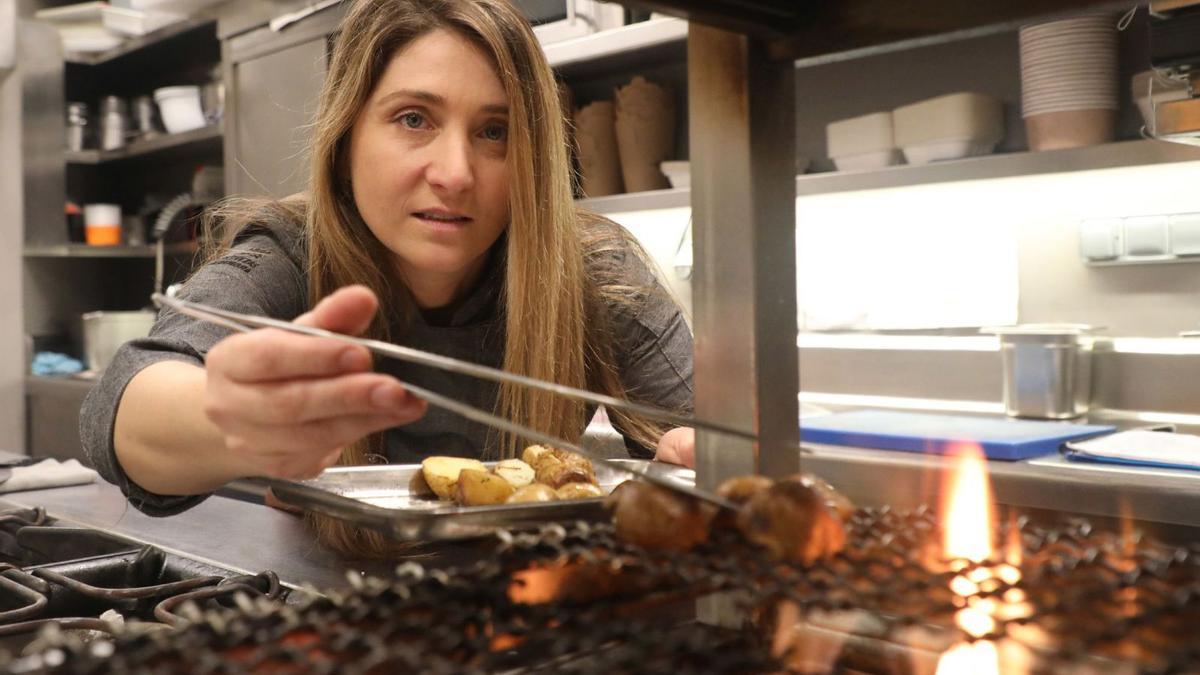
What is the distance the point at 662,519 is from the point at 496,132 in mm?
1089

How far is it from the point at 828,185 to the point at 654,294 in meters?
1.08

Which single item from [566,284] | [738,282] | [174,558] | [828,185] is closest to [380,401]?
[738,282]

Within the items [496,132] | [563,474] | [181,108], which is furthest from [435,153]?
[181,108]

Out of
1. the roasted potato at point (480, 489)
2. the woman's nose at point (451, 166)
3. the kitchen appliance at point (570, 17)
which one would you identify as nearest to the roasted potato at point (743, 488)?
the roasted potato at point (480, 489)

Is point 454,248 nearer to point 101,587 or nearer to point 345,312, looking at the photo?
point 101,587

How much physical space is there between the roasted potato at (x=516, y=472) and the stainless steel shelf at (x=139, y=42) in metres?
3.75

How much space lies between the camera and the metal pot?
4441mm

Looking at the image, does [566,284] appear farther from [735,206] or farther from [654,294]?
[735,206]

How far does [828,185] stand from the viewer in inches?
108

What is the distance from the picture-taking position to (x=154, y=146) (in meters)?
4.57

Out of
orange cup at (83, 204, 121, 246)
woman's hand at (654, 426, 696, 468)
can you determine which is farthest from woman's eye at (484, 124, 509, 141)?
orange cup at (83, 204, 121, 246)

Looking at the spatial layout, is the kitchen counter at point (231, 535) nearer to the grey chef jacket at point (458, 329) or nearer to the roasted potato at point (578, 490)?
the roasted potato at point (578, 490)

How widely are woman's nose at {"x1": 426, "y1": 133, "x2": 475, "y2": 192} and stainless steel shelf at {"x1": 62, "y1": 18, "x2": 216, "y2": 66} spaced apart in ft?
10.5

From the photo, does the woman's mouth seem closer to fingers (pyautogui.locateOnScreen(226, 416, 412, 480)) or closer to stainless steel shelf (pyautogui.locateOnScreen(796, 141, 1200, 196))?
fingers (pyautogui.locateOnScreen(226, 416, 412, 480))
